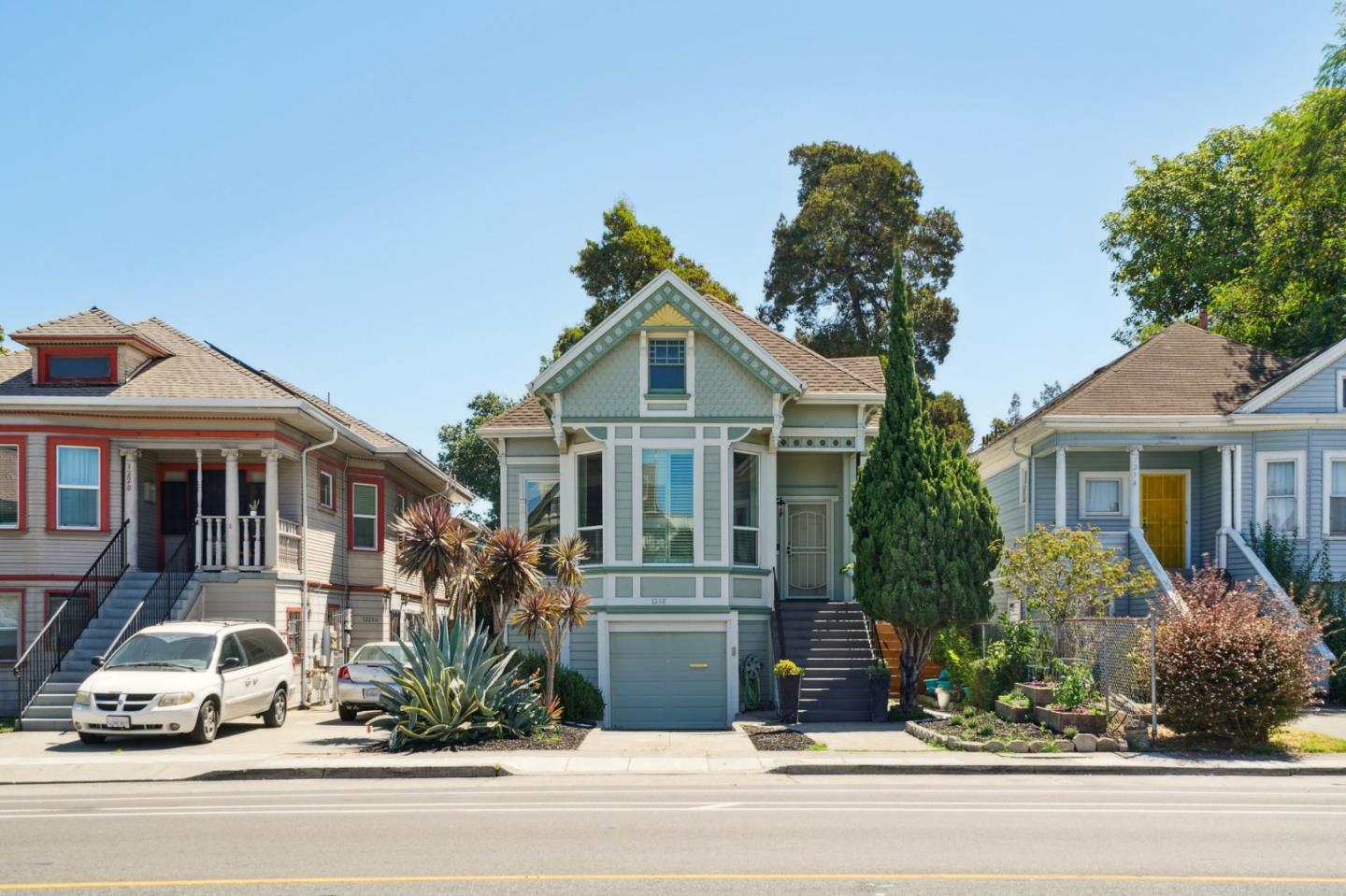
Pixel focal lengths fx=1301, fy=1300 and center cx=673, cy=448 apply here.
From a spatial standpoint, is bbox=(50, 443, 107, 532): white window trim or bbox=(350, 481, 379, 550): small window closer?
bbox=(50, 443, 107, 532): white window trim

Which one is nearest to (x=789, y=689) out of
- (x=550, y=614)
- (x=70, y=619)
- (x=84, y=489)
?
(x=550, y=614)

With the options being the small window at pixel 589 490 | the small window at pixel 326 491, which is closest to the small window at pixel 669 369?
the small window at pixel 589 490

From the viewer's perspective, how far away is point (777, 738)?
20.1 m

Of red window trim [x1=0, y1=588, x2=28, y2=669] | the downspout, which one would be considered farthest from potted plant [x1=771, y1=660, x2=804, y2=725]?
red window trim [x1=0, y1=588, x2=28, y2=669]

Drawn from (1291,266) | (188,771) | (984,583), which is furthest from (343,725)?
(1291,266)

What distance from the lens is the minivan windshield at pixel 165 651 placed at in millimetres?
20625

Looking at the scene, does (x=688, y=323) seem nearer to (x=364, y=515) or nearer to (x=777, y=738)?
(x=777, y=738)

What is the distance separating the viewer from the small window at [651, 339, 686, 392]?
25.6m

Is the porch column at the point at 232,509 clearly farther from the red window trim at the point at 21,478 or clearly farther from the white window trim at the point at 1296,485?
the white window trim at the point at 1296,485

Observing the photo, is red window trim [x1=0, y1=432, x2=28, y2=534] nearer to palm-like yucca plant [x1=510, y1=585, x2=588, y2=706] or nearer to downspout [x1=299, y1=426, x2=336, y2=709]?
downspout [x1=299, y1=426, x2=336, y2=709]

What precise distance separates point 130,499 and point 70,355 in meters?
3.24

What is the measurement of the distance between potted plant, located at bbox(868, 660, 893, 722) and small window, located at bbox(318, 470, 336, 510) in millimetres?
13742

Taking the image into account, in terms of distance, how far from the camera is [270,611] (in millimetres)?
25969

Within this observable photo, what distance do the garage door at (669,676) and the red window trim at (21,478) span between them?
11.6 m
